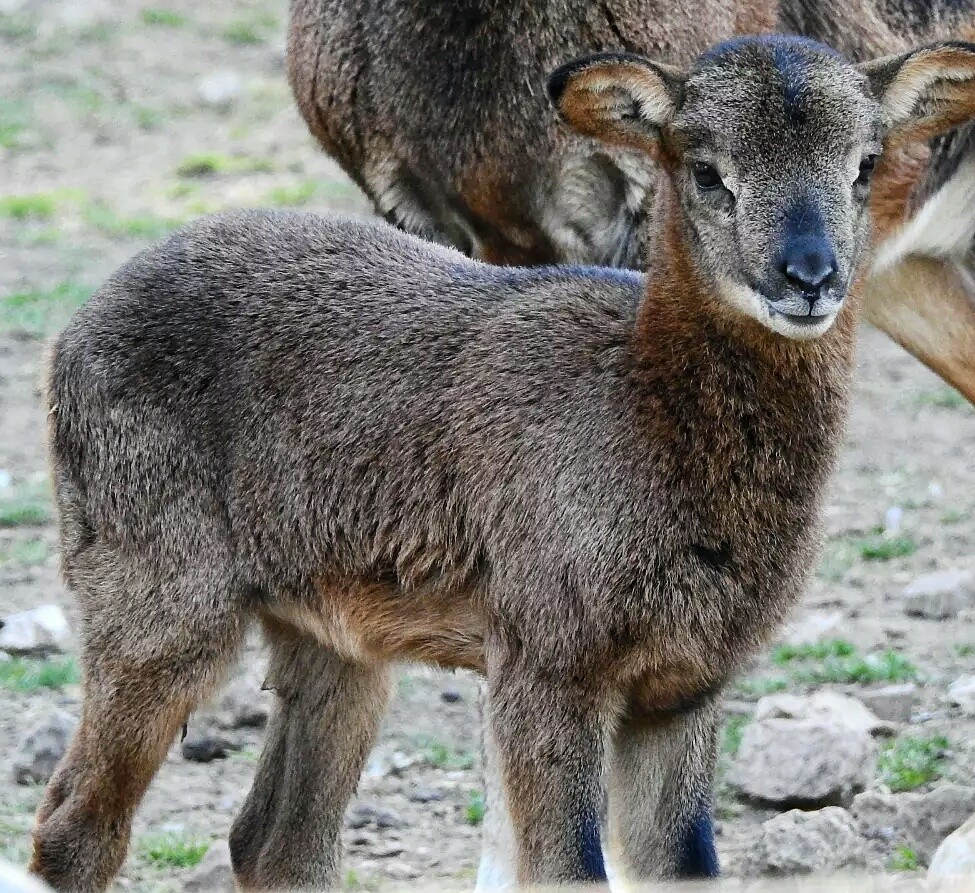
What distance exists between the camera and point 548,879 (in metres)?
5.23

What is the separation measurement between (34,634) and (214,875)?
2.02 metres

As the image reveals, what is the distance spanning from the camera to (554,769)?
520 centimetres

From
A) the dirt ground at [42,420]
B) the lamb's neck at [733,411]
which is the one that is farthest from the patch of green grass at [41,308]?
the lamb's neck at [733,411]

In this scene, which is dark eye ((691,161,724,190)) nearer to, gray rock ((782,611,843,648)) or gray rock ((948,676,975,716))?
gray rock ((948,676,975,716))

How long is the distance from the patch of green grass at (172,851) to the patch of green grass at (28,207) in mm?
7703

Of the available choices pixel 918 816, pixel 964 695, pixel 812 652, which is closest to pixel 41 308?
pixel 812 652

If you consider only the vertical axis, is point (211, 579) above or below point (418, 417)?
below

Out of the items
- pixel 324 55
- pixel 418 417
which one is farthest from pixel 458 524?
pixel 324 55

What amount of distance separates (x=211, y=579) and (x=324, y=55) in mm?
2299

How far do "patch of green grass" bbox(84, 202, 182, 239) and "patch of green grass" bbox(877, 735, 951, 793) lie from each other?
7.14 m

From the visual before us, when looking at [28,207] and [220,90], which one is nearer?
[28,207]

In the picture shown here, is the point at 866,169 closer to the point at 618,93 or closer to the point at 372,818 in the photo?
the point at 618,93

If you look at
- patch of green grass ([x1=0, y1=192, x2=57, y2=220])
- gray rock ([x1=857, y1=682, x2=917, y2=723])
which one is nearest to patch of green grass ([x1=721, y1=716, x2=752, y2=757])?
gray rock ([x1=857, y1=682, x2=917, y2=723])

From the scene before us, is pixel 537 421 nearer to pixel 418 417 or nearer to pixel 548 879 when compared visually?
pixel 418 417
